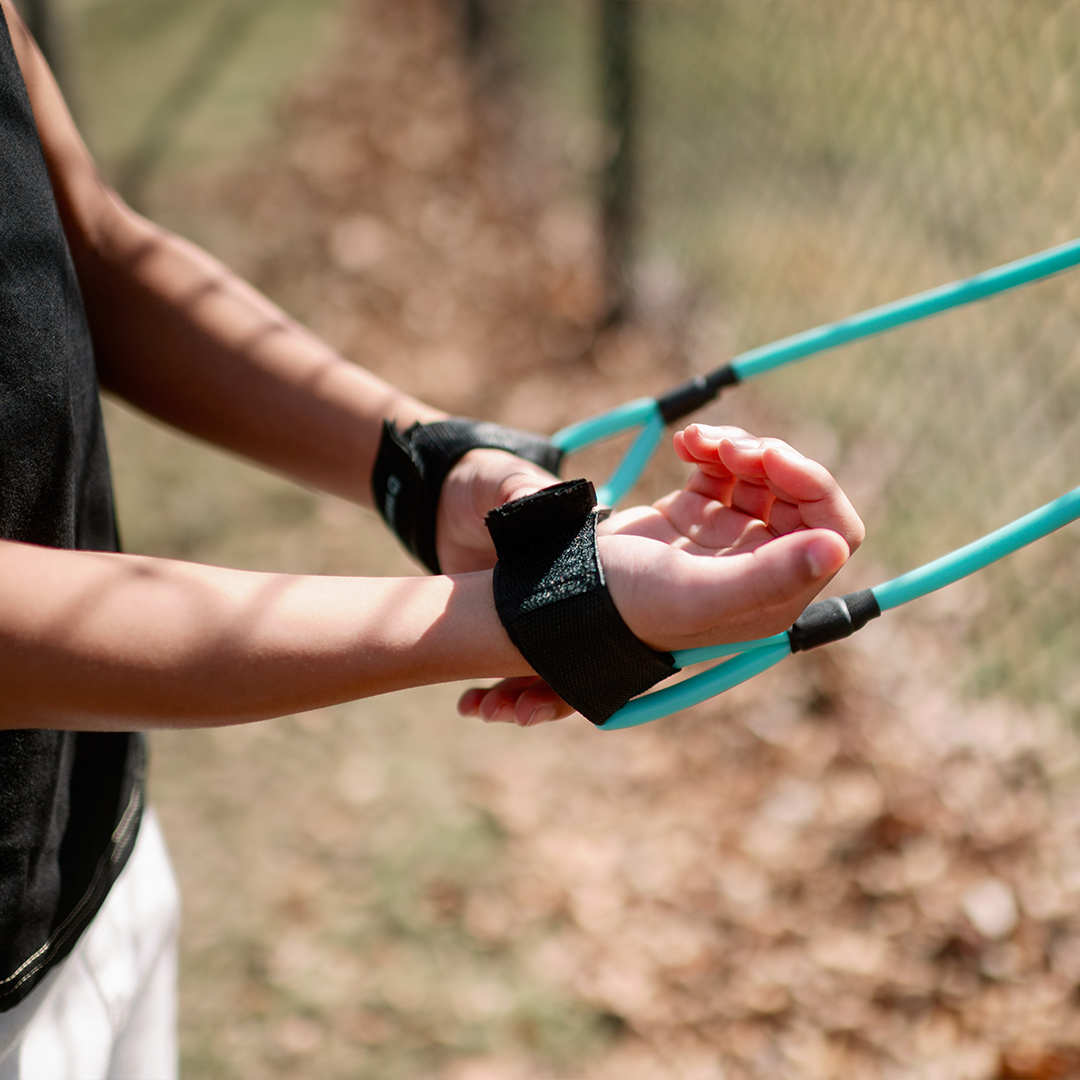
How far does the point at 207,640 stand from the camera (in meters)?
0.90

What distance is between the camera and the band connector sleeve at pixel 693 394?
1463 mm

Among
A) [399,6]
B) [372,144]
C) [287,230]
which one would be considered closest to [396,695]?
[287,230]

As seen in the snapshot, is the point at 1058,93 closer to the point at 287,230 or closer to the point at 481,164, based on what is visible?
the point at 481,164

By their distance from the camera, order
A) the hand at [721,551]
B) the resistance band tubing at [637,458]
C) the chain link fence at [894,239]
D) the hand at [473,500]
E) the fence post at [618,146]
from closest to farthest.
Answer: the hand at [721,551] → the hand at [473,500] → the resistance band tubing at [637,458] → the chain link fence at [894,239] → the fence post at [618,146]

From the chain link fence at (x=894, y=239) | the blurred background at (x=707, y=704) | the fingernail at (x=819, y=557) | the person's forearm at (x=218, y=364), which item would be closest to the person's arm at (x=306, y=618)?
the fingernail at (x=819, y=557)

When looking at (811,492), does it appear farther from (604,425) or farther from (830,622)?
(604,425)

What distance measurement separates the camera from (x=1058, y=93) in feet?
14.7

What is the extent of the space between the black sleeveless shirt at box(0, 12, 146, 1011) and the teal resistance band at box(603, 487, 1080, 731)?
0.61 m

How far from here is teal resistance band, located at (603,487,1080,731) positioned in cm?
107

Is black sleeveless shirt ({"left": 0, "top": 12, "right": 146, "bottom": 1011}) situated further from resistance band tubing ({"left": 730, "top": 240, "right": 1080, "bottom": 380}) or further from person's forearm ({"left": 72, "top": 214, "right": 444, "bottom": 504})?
resistance band tubing ({"left": 730, "top": 240, "right": 1080, "bottom": 380})

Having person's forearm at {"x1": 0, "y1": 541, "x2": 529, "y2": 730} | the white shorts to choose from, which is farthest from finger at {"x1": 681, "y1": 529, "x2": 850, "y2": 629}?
the white shorts

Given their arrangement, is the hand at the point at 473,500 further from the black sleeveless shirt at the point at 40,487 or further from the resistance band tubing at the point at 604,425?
the black sleeveless shirt at the point at 40,487

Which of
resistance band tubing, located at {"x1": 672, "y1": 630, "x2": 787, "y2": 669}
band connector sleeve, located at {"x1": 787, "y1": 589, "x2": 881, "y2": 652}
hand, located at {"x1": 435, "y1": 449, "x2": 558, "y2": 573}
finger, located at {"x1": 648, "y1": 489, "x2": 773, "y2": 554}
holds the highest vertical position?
hand, located at {"x1": 435, "y1": 449, "x2": 558, "y2": 573}

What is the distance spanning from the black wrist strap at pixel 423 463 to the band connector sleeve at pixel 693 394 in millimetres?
205
